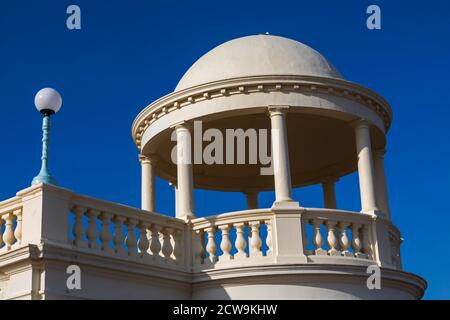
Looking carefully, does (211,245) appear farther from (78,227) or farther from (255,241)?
(78,227)

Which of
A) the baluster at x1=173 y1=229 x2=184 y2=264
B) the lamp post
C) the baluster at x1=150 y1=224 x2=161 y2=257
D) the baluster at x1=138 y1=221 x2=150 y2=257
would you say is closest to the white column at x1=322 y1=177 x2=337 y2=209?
the baluster at x1=173 y1=229 x2=184 y2=264

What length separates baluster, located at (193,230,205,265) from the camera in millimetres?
17500

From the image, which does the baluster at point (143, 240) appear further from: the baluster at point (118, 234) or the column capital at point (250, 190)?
the column capital at point (250, 190)

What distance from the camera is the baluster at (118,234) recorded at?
52.0 feet

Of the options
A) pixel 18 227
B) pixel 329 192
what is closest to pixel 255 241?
pixel 18 227

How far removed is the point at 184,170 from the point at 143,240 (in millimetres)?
2974

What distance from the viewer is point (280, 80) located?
18.4 m

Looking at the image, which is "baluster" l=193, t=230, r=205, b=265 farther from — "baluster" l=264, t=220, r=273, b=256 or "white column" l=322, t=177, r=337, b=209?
"white column" l=322, t=177, r=337, b=209

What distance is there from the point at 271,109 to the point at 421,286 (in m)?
5.64

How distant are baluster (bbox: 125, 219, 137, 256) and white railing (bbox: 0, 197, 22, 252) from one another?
2.22 m

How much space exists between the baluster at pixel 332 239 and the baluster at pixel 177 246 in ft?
10.7

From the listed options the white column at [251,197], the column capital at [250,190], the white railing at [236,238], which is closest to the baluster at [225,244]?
the white railing at [236,238]
